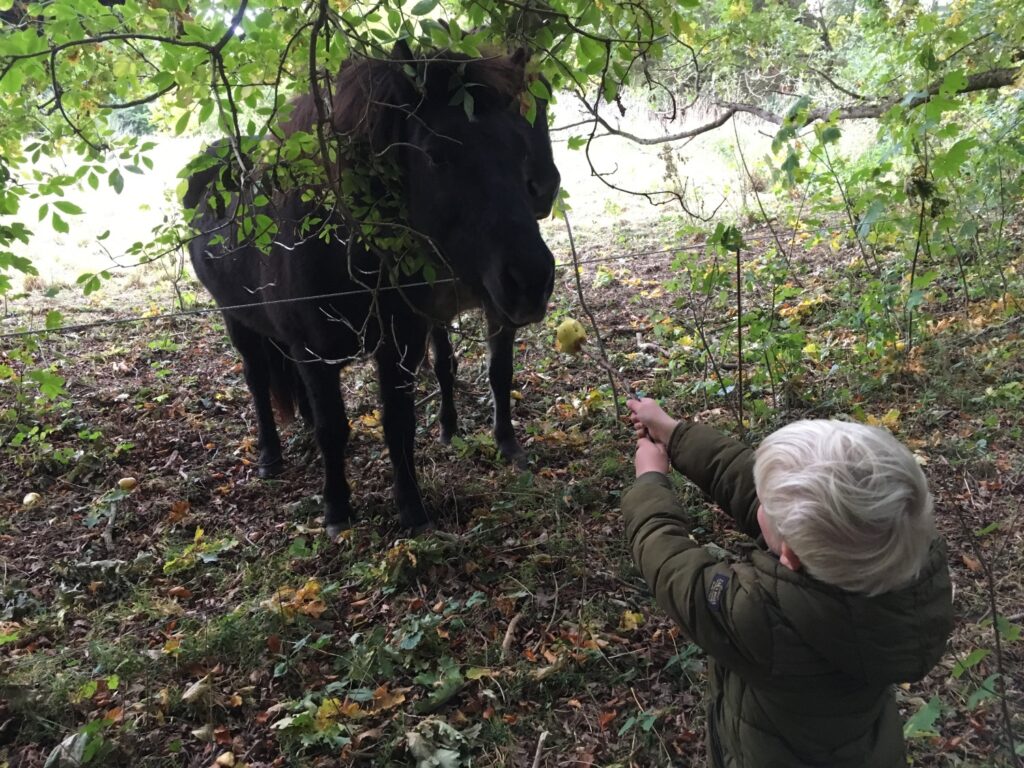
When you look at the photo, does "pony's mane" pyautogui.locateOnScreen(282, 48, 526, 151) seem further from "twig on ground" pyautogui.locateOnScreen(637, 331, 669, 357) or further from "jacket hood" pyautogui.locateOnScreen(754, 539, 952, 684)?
"twig on ground" pyautogui.locateOnScreen(637, 331, 669, 357)

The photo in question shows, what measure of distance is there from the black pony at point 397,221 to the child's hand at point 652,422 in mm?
774

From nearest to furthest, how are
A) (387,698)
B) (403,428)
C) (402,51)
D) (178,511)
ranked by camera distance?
(387,698) → (402,51) → (403,428) → (178,511)

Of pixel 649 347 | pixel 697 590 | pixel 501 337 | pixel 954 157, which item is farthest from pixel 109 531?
pixel 954 157

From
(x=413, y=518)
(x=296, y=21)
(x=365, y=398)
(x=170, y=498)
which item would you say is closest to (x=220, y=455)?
(x=170, y=498)

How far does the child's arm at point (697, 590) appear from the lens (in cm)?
142

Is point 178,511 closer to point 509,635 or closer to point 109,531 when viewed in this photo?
point 109,531

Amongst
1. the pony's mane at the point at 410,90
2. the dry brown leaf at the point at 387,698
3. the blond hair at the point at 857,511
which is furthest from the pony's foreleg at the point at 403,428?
the blond hair at the point at 857,511

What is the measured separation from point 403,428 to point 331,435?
43 cm

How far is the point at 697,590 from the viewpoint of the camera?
1511mm

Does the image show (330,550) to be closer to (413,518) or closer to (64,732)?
(413,518)

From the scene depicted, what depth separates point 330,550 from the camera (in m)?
3.47

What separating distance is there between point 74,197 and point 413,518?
14.3 meters

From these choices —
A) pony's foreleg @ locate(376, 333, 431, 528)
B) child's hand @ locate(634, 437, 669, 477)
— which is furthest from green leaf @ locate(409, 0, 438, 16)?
pony's foreleg @ locate(376, 333, 431, 528)

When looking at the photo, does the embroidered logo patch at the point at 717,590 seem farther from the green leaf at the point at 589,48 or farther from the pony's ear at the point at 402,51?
the pony's ear at the point at 402,51
